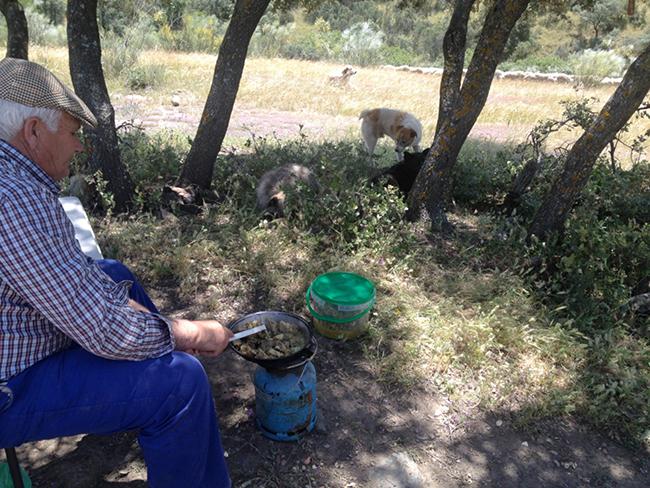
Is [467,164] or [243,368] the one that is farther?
[467,164]

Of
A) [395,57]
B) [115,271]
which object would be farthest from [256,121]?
[395,57]

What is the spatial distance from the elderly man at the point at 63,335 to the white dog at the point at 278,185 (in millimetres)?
2983

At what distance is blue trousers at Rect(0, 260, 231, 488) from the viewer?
5.54 ft

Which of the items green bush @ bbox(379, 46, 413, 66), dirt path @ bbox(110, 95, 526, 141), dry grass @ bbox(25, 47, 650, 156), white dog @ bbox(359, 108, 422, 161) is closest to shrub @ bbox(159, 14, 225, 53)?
dry grass @ bbox(25, 47, 650, 156)

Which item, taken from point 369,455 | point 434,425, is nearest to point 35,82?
point 369,455

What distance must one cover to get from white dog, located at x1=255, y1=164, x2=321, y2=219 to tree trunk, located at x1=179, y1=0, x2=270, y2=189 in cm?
60

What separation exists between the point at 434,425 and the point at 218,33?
77.4 ft

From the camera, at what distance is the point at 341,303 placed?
307 cm

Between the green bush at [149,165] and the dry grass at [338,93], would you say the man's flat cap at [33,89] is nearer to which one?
the green bush at [149,165]

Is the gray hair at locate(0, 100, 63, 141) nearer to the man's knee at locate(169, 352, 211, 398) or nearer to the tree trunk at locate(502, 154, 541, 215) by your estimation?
the man's knee at locate(169, 352, 211, 398)

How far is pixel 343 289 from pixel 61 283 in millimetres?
1899

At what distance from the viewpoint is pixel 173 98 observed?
1245 cm

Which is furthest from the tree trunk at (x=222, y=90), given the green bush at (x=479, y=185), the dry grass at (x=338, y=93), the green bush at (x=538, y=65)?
the green bush at (x=538, y=65)

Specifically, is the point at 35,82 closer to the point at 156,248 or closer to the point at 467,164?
the point at 156,248
